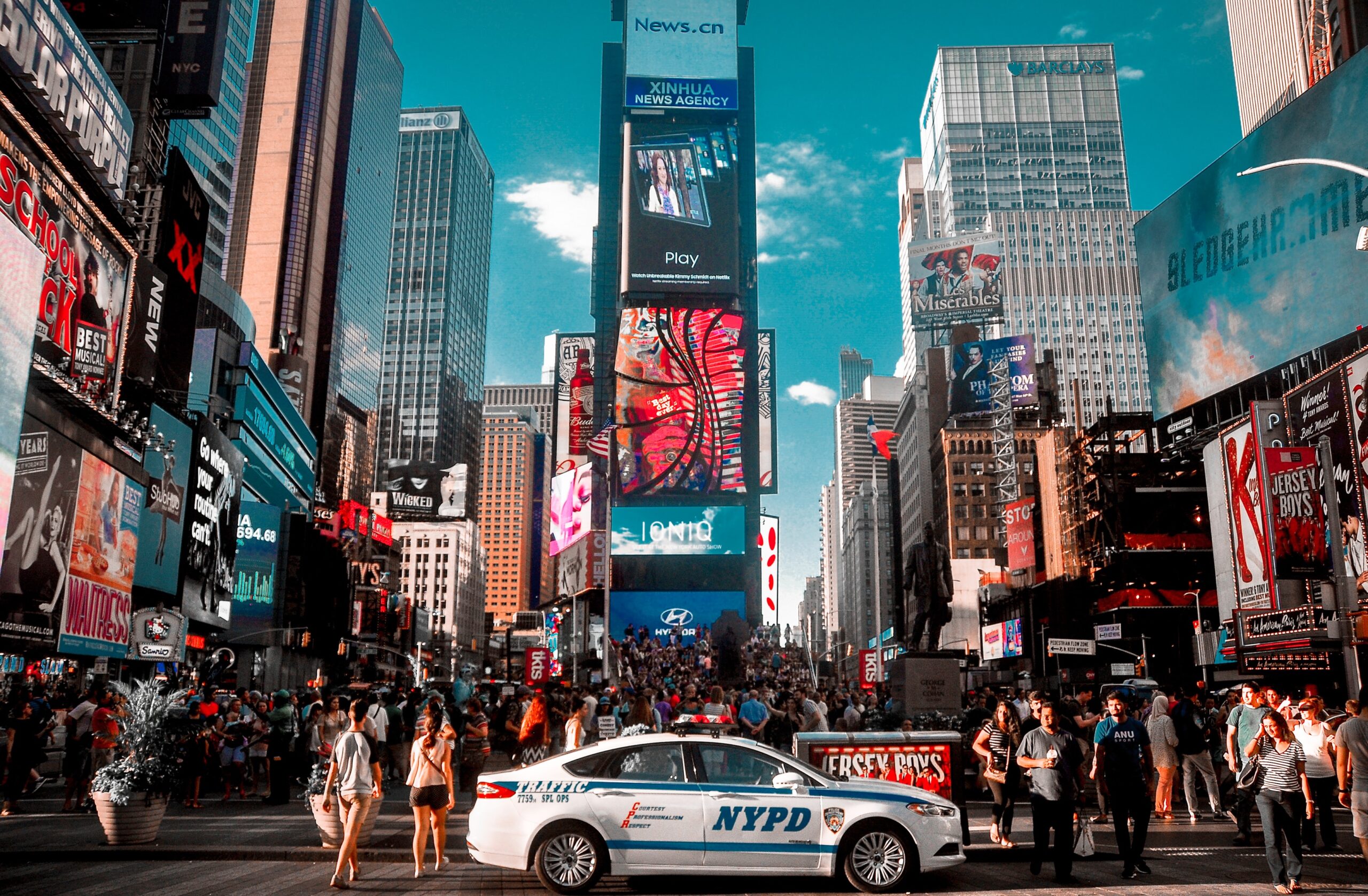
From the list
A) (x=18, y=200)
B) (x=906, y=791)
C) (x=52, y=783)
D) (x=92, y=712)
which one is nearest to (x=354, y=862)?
(x=906, y=791)

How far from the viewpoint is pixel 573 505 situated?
63500 mm

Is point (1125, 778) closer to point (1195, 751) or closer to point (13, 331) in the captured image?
point (1195, 751)

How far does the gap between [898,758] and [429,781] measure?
590 cm

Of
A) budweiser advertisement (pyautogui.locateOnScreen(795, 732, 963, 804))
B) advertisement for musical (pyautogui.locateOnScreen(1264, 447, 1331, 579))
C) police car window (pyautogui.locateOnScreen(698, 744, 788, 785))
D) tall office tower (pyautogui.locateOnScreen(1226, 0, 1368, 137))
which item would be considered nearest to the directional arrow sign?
advertisement for musical (pyautogui.locateOnScreen(1264, 447, 1331, 579))

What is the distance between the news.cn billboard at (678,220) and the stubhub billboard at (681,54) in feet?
13.7

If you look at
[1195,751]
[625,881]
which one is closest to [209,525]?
[625,881]

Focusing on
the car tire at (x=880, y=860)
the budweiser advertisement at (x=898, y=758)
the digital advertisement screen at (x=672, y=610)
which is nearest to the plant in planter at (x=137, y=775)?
the budweiser advertisement at (x=898, y=758)

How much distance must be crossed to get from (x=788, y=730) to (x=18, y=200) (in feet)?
71.0

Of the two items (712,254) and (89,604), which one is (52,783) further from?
(712,254)

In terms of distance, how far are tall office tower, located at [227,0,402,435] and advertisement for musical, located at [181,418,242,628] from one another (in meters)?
76.7

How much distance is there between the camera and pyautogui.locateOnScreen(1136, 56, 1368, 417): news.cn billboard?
36.6 metres

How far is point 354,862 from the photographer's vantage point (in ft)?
33.7

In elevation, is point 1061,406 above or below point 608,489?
above

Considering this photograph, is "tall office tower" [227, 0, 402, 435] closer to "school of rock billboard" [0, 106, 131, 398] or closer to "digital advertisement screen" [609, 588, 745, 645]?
"digital advertisement screen" [609, 588, 745, 645]
